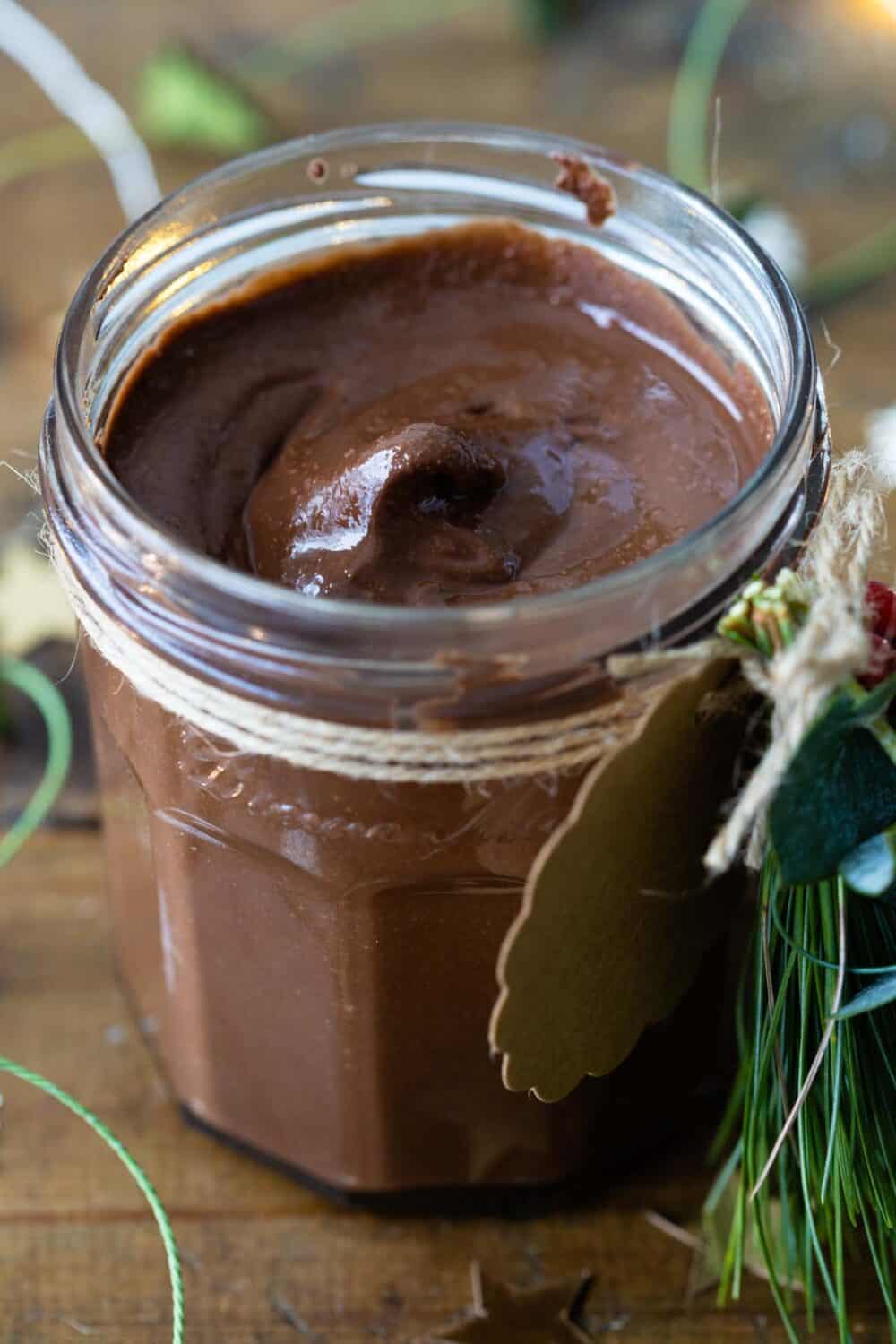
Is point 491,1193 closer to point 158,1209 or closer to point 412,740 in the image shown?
point 158,1209

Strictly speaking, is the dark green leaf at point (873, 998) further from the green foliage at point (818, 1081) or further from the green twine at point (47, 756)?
the green twine at point (47, 756)

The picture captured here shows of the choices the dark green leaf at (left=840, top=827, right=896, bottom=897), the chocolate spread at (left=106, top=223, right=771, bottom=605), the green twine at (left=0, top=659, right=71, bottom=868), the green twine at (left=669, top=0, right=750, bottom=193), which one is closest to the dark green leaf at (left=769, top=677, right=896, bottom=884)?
the dark green leaf at (left=840, top=827, right=896, bottom=897)

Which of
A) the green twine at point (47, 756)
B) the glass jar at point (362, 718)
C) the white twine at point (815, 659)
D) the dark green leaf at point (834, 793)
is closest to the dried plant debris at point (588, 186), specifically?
the glass jar at point (362, 718)

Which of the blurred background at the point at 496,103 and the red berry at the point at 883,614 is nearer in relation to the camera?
the red berry at the point at 883,614

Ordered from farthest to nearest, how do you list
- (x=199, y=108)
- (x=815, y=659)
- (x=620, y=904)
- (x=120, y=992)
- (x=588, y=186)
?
(x=199, y=108) → (x=120, y=992) → (x=588, y=186) → (x=620, y=904) → (x=815, y=659)

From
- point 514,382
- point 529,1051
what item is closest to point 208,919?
point 529,1051

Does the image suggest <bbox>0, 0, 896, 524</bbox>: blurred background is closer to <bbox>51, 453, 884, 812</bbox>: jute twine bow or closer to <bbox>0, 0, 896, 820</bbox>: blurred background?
<bbox>0, 0, 896, 820</bbox>: blurred background

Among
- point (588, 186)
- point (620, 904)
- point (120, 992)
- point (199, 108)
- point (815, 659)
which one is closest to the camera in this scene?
point (815, 659)

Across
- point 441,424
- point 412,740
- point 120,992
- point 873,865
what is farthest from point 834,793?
point 120,992
